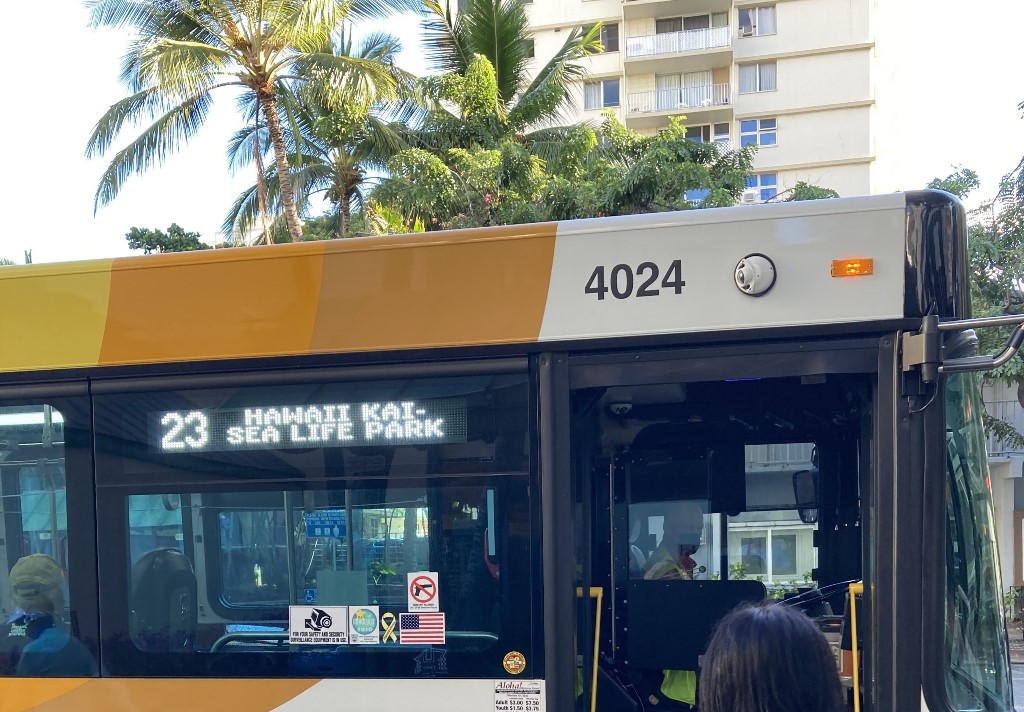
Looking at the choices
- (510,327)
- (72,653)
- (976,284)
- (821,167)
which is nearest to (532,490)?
(510,327)

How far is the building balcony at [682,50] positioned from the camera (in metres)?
34.2

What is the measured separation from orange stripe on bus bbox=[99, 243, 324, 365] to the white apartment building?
31.7 meters

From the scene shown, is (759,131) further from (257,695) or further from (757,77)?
(257,695)

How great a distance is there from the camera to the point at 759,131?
34.8 meters

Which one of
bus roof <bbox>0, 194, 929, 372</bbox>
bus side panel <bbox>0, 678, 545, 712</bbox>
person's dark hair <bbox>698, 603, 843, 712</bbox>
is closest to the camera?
person's dark hair <bbox>698, 603, 843, 712</bbox>

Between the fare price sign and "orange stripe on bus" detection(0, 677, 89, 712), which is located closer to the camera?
the fare price sign

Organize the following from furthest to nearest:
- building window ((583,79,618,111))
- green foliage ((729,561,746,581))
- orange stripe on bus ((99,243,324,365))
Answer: building window ((583,79,618,111)) → green foliage ((729,561,746,581)) → orange stripe on bus ((99,243,324,365))

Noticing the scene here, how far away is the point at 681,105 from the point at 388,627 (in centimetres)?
3398

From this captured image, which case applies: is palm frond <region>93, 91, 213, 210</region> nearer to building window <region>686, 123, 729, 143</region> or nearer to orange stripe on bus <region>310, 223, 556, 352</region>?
orange stripe on bus <region>310, 223, 556, 352</region>

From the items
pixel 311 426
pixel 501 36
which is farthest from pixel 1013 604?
pixel 311 426

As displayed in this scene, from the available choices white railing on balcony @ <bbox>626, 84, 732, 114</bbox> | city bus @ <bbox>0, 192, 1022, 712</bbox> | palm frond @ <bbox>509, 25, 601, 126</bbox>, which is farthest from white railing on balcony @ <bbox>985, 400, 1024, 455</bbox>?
white railing on balcony @ <bbox>626, 84, 732, 114</bbox>

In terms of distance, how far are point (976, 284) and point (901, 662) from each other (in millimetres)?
13094

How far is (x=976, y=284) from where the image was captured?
1438 centimetres

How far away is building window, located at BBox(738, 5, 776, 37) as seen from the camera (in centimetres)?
3466
